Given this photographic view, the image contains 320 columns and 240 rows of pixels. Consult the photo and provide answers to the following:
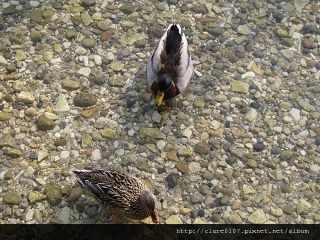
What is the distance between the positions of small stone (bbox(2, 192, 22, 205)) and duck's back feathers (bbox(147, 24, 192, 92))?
1.64 metres

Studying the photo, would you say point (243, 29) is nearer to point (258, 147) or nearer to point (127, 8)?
point (127, 8)

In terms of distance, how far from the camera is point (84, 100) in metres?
4.71

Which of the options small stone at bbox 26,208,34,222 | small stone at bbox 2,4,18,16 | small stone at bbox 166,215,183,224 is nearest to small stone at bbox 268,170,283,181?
small stone at bbox 166,215,183,224

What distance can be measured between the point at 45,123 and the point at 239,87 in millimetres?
2068

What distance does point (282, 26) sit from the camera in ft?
18.4

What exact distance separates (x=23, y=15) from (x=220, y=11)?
7.59 ft

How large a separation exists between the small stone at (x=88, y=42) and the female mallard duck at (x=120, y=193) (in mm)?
1744

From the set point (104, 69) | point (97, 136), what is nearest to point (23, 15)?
point (104, 69)

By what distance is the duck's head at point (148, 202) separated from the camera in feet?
12.4

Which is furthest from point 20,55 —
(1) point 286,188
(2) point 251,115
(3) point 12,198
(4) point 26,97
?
(1) point 286,188

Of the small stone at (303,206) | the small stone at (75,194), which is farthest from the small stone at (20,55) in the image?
the small stone at (303,206)

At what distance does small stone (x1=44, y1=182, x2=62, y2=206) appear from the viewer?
410cm

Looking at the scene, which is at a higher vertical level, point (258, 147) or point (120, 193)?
point (120, 193)

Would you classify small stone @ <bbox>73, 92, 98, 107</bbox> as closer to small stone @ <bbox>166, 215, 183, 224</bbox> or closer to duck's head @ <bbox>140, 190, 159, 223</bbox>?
duck's head @ <bbox>140, 190, 159, 223</bbox>
